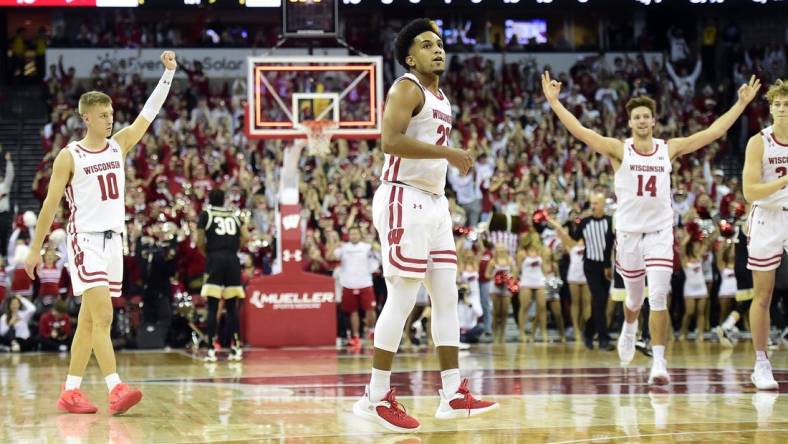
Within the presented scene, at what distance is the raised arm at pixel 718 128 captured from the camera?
950cm

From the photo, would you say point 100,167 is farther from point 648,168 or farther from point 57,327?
point 57,327

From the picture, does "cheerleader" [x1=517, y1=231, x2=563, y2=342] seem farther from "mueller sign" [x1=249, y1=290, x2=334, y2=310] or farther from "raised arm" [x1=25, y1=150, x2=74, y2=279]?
"raised arm" [x1=25, y1=150, x2=74, y2=279]

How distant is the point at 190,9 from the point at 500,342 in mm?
14353

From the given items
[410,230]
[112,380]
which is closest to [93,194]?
[112,380]

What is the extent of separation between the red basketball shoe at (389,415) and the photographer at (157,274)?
34.4 feet

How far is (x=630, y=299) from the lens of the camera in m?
10.4

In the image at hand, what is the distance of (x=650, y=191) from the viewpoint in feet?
31.9

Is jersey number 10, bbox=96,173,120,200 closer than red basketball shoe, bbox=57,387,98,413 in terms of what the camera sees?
No

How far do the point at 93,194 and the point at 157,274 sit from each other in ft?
28.5

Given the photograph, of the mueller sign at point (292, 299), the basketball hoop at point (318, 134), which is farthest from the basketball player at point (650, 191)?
the basketball hoop at point (318, 134)

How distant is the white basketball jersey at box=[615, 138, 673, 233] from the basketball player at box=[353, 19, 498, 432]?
323cm

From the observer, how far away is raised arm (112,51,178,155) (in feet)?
28.3

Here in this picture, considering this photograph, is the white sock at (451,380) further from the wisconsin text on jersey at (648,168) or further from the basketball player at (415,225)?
the wisconsin text on jersey at (648,168)

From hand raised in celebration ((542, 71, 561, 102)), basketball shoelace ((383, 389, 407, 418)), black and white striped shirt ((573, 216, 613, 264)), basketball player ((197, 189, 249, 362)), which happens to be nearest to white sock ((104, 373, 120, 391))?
basketball shoelace ((383, 389, 407, 418))
